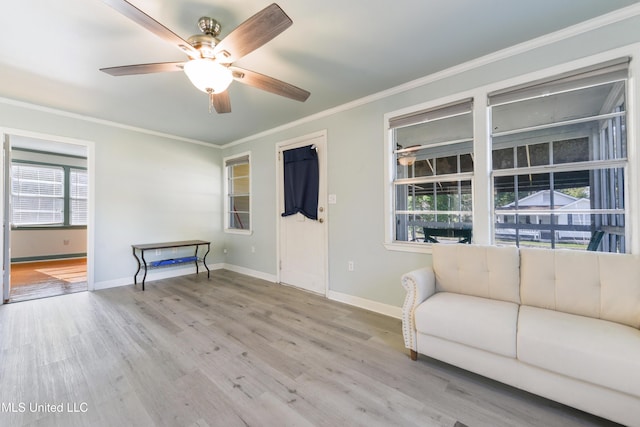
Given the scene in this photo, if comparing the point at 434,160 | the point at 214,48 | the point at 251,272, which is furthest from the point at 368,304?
the point at 214,48

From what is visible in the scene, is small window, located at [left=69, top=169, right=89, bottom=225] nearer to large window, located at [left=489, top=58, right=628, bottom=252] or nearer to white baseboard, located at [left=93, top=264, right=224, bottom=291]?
white baseboard, located at [left=93, top=264, right=224, bottom=291]

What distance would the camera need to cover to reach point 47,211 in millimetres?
5777

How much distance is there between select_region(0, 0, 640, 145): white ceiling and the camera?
1.71m

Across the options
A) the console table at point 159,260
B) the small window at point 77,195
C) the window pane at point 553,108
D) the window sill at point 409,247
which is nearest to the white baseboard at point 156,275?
the console table at point 159,260

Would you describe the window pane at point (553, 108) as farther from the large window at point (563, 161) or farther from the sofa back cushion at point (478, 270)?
the sofa back cushion at point (478, 270)

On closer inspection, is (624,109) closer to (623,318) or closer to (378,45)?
(623,318)

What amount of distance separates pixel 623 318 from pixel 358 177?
2324 mm

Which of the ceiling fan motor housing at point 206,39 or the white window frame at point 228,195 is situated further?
the white window frame at point 228,195

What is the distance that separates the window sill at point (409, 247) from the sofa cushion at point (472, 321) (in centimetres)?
63

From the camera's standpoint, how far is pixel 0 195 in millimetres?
3096

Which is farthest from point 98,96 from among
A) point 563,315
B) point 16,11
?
point 563,315

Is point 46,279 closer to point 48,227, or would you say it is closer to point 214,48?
point 48,227

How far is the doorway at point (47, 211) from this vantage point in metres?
5.13

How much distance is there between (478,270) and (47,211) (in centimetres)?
813
